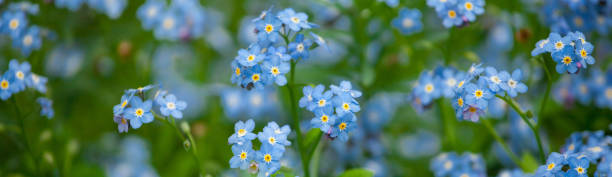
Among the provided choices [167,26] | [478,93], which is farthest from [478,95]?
[167,26]

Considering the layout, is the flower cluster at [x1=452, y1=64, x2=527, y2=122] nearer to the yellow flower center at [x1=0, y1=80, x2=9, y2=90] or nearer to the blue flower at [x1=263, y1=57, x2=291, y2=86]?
the blue flower at [x1=263, y1=57, x2=291, y2=86]

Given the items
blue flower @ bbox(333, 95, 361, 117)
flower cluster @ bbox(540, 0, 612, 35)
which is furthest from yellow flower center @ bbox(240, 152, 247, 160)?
flower cluster @ bbox(540, 0, 612, 35)

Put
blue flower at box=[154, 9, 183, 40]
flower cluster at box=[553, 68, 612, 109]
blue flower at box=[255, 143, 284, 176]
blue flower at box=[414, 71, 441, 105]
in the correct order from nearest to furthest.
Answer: blue flower at box=[255, 143, 284, 176], blue flower at box=[414, 71, 441, 105], flower cluster at box=[553, 68, 612, 109], blue flower at box=[154, 9, 183, 40]

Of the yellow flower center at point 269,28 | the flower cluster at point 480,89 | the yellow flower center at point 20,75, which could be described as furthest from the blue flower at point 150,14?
the flower cluster at point 480,89

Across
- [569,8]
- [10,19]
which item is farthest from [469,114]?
[10,19]

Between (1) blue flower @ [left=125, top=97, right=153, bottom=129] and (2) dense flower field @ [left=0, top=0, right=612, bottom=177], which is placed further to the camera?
(2) dense flower field @ [left=0, top=0, right=612, bottom=177]

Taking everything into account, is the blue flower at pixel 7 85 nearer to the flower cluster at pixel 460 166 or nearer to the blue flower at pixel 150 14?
the blue flower at pixel 150 14
